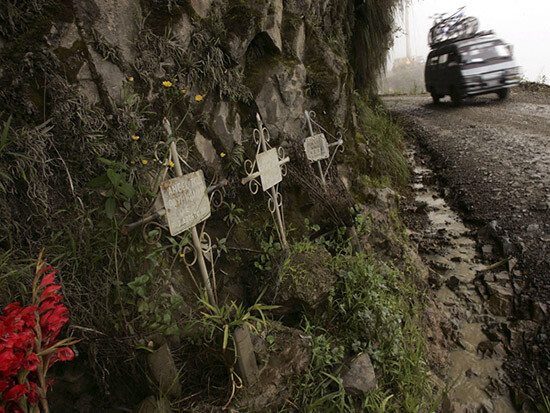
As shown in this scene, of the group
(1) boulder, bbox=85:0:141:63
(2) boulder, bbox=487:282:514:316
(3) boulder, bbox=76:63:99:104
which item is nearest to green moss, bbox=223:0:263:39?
(1) boulder, bbox=85:0:141:63

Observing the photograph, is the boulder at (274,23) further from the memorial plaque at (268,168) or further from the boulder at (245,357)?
the boulder at (245,357)

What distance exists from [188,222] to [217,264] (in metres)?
0.70

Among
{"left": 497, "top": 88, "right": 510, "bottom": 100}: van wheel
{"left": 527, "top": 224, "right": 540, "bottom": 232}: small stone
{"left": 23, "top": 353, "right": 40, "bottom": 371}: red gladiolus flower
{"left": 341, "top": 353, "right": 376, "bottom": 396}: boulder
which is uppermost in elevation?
{"left": 23, "top": 353, "right": 40, "bottom": 371}: red gladiolus flower

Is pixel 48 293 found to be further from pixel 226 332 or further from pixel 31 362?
pixel 226 332

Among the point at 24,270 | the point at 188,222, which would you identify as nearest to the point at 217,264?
the point at 188,222

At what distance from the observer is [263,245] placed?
2.88 m

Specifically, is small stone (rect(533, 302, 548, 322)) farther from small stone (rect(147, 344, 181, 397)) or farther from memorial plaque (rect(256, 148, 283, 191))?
small stone (rect(147, 344, 181, 397))

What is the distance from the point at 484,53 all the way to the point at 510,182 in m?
5.10

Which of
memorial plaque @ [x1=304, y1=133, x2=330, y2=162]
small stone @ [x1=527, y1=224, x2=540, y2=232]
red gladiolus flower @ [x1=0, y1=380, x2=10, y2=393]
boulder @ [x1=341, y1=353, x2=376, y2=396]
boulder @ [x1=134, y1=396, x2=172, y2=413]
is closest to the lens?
red gladiolus flower @ [x1=0, y1=380, x2=10, y2=393]

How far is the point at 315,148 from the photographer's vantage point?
349 centimetres

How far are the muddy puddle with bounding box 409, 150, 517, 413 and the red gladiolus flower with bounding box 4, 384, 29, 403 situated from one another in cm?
273

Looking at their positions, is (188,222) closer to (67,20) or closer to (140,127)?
(140,127)

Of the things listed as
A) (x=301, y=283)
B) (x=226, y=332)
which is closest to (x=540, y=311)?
(x=301, y=283)

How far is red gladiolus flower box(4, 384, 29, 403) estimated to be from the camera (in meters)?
1.13
